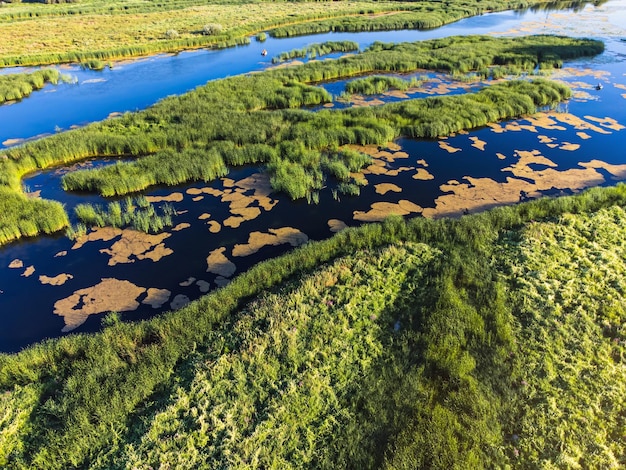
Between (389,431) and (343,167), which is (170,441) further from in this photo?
(343,167)

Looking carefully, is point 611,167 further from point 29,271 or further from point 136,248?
point 29,271

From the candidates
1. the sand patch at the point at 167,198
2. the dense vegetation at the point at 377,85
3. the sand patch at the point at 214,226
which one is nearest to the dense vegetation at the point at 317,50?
the dense vegetation at the point at 377,85

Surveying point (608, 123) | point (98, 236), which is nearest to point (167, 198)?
point (98, 236)

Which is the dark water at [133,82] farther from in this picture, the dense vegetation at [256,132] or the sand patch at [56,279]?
the sand patch at [56,279]

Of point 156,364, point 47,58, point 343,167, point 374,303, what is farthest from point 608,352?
point 47,58

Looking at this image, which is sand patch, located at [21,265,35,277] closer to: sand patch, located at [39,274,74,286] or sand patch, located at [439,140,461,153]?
sand patch, located at [39,274,74,286]

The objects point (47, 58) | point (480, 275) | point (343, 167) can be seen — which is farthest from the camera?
point (47, 58)

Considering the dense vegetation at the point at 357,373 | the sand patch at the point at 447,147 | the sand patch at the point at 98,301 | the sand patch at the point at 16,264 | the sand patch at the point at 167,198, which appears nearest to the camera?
the dense vegetation at the point at 357,373
